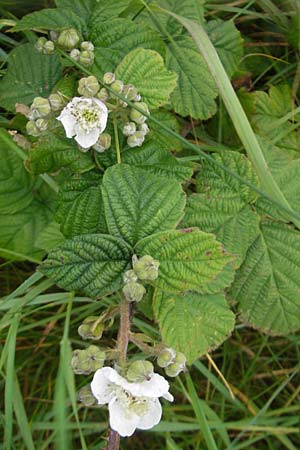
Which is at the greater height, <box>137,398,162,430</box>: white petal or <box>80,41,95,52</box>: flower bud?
<box>80,41,95,52</box>: flower bud

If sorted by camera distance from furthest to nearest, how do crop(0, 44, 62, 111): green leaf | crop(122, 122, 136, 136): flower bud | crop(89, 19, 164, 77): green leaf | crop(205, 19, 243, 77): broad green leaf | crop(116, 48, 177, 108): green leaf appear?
1. crop(205, 19, 243, 77): broad green leaf
2. crop(0, 44, 62, 111): green leaf
3. crop(89, 19, 164, 77): green leaf
4. crop(116, 48, 177, 108): green leaf
5. crop(122, 122, 136, 136): flower bud

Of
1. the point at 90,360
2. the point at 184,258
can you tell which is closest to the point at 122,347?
the point at 90,360

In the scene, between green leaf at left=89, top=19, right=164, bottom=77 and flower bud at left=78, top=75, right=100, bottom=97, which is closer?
flower bud at left=78, top=75, right=100, bottom=97

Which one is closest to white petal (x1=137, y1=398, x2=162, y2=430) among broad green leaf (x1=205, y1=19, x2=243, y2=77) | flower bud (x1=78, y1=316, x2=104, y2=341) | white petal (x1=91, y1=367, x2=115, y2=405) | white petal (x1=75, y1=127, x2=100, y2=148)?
white petal (x1=91, y1=367, x2=115, y2=405)

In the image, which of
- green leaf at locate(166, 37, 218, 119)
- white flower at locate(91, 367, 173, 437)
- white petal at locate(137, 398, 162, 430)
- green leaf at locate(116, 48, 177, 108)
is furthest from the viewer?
green leaf at locate(166, 37, 218, 119)

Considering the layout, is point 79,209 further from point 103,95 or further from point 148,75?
point 148,75

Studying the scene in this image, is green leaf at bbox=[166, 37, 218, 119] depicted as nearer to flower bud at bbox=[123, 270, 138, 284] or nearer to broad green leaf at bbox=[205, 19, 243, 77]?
broad green leaf at bbox=[205, 19, 243, 77]

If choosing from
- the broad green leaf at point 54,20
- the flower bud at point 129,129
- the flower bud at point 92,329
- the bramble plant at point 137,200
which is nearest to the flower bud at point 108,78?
the bramble plant at point 137,200

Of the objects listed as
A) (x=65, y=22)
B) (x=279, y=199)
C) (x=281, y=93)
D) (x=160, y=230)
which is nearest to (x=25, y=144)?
(x=65, y=22)
